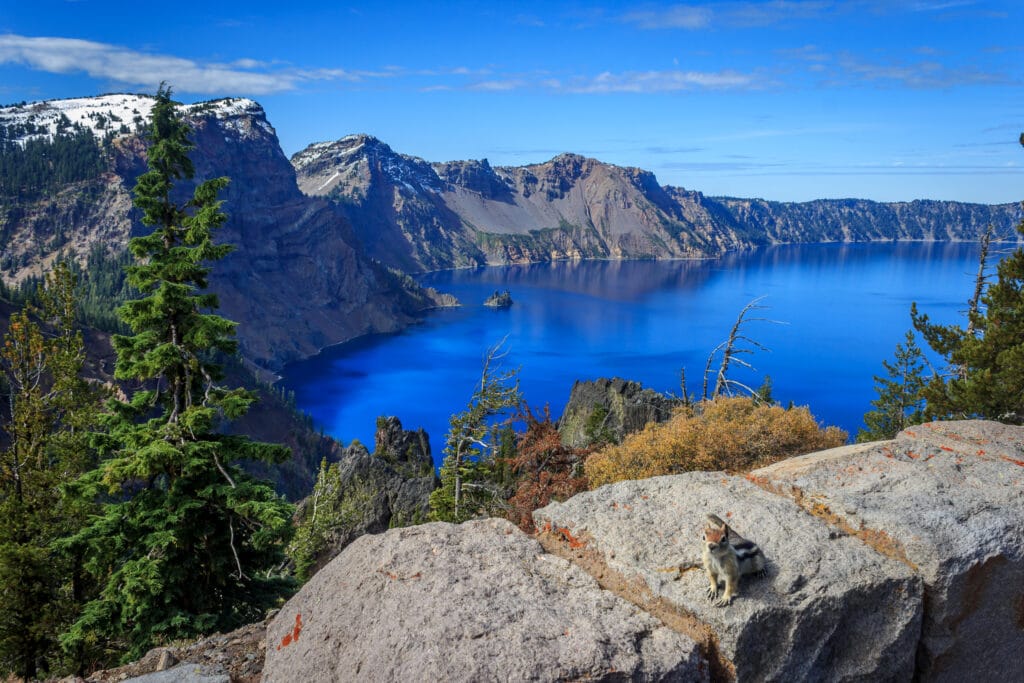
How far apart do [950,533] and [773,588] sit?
2.90 meters

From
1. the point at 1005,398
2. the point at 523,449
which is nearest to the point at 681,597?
the point at 1005,398

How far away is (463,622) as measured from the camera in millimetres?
6848

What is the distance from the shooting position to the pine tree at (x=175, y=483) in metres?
13.4

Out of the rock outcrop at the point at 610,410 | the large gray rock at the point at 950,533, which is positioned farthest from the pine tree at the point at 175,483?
the rock outcrop at the point at 610,410

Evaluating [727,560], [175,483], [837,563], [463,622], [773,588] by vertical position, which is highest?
[727,560]

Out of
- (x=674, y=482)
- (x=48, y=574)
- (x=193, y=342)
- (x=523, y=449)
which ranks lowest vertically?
(x=523, y=449)

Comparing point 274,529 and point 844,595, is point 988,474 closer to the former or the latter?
point 844,595

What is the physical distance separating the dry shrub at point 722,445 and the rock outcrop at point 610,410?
71.7 ft

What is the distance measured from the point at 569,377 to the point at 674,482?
482 feet

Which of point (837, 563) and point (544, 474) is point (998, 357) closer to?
point (544, 474)

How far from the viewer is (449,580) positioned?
24.9 feet

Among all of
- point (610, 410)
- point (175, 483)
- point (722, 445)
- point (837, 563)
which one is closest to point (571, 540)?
point (837, 563)

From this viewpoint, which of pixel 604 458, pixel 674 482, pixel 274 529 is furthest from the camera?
pixel 604 458

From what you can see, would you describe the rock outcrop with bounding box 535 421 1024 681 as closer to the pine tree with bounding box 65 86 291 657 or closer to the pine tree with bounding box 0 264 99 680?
the pine tree with bounding box 65 86 291 657
